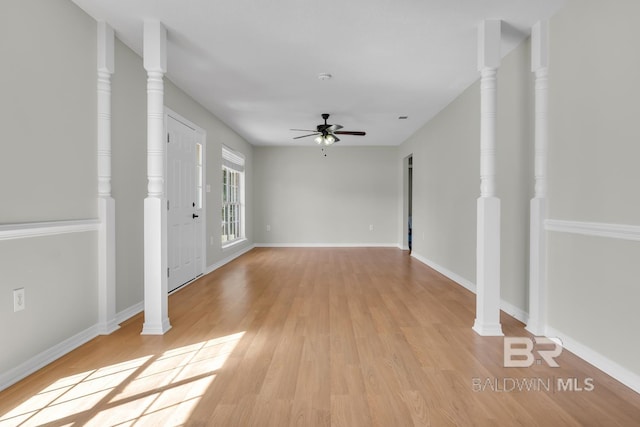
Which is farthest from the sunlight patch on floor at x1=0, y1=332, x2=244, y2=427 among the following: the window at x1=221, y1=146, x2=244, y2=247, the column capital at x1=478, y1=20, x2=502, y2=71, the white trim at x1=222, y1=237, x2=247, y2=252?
the window at x1=221, y1=146, x2=244, y2=247

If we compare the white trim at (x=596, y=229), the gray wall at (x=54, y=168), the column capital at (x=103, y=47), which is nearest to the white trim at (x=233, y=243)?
the gray wall at (x=54, y=168)

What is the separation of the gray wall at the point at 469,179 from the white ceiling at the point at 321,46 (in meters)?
0.35

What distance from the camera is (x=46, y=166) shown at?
7.88 ft

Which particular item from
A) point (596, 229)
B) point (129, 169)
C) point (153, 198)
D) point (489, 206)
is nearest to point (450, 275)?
point (489, 206)

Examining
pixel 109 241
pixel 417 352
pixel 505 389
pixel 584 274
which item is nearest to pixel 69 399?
pixel 109 241

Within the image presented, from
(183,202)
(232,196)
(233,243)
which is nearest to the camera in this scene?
(183,202)

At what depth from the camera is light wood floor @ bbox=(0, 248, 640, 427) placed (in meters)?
1.75

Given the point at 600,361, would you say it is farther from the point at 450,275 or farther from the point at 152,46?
the point at 152,46

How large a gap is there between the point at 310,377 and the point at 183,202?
10.9ft

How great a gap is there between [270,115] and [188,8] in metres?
3.18

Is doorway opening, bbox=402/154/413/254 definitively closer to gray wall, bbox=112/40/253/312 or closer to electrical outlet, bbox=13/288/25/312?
gray wall, bbox=112/40/253/312

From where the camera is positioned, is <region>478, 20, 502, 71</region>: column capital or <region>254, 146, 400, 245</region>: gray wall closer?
<region>478, 20, 502, 71</region>: column capital

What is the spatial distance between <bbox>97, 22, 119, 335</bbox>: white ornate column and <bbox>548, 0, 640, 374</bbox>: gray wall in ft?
11.6

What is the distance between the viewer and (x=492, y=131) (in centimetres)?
295
